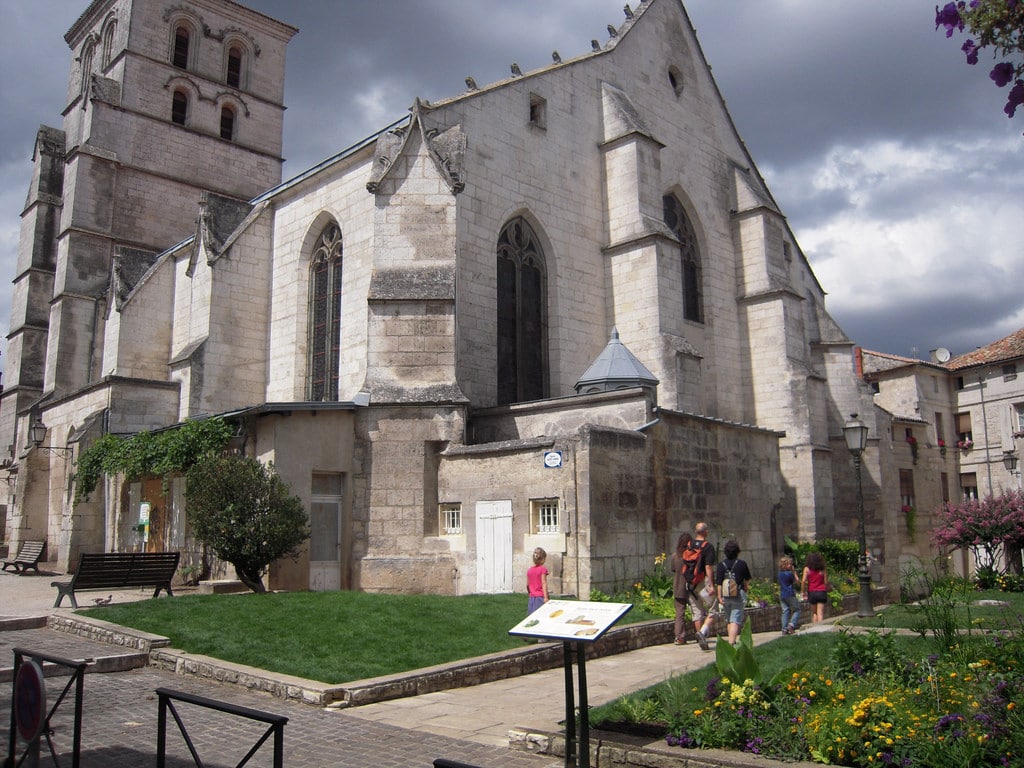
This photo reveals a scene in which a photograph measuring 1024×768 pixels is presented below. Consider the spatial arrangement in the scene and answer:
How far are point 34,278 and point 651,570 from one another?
91.3 ft

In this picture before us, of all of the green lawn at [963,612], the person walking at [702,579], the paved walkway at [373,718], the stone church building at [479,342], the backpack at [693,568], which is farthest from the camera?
the stone church building at [479,342]

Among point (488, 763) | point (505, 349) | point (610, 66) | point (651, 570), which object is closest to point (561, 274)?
point (505, 349)

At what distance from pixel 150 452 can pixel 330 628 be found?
29.4 ft

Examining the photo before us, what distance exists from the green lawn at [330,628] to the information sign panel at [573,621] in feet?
9.68

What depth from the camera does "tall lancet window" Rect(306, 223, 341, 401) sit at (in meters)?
19.8

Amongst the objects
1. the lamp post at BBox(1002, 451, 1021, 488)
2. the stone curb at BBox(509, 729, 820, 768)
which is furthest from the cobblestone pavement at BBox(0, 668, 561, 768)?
the lamp post at BBox(1002, 451, 1021, 488)

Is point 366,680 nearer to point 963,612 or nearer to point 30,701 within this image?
point 30,701

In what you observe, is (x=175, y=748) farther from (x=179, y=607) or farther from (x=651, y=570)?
(x=651, y=570)

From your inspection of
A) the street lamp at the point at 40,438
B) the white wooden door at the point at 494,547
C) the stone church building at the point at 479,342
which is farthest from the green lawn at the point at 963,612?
the street lamp at the point at 40,438

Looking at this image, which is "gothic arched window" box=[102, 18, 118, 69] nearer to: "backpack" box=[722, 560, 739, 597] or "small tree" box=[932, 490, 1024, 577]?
"backpack" box=[722, 560, 739, 597]

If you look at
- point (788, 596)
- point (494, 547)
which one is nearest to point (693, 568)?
point (788, 596)

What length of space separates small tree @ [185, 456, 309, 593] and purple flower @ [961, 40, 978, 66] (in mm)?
11774

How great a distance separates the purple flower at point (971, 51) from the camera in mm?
4496

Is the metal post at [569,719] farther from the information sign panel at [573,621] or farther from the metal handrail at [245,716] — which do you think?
the metal handrail at [245,716]
